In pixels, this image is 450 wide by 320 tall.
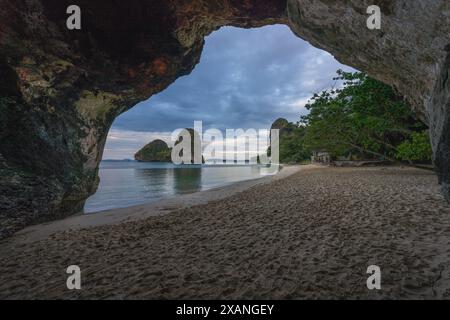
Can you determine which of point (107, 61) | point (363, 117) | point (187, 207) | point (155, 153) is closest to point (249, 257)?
point (187, 207)

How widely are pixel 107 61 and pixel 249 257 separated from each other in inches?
488

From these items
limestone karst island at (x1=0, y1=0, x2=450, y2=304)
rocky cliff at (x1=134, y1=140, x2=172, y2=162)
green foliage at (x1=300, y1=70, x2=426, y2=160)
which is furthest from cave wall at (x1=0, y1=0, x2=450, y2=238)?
rocky cliff at (x1=134, y1=140, x2=172, y2=162)

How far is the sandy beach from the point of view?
2.89m

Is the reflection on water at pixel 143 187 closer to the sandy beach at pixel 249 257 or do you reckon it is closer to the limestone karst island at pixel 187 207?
the limestone karst island at pixel 187 207

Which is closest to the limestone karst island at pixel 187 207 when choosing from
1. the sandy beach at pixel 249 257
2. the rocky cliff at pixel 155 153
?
the sandy beach at pixel 249 257

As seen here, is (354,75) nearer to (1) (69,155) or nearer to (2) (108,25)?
(2) (108,25)

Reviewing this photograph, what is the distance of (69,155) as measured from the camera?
1118cm

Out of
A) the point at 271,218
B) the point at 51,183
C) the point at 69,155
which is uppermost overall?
the point at 69,155

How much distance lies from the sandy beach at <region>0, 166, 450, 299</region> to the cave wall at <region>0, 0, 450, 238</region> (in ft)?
9.99

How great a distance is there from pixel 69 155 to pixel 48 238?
20.9 ft

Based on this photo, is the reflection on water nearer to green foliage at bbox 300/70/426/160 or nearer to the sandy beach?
the sandy beach

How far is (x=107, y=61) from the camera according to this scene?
11.6m

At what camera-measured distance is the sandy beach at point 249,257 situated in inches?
114
